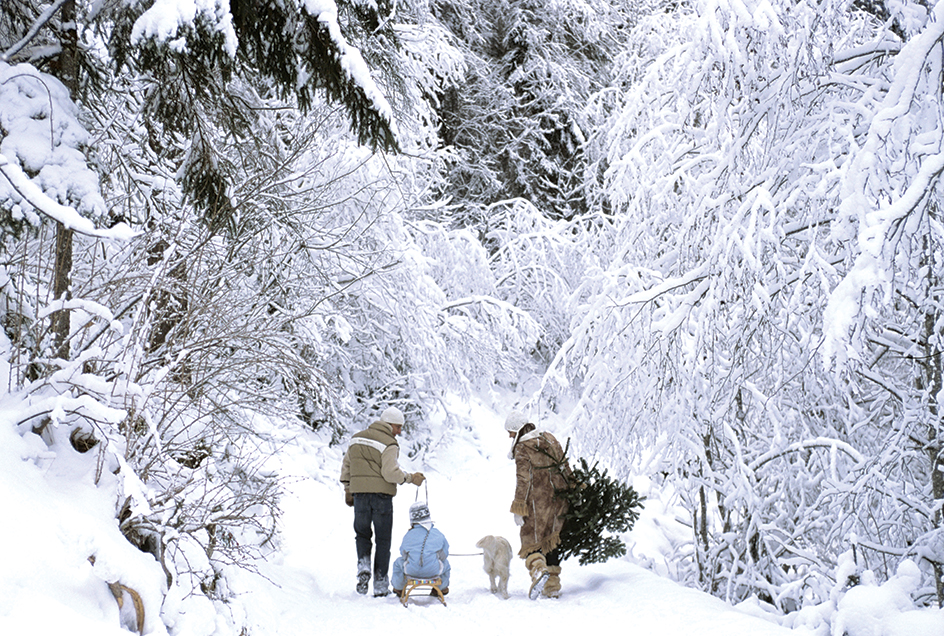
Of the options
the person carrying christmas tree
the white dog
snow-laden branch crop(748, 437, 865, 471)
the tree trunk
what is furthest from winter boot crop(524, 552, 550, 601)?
the tree trunk

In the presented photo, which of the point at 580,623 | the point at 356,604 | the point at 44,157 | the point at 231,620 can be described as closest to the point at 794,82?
the point at 580,623

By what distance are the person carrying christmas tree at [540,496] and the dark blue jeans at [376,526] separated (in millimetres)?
1087

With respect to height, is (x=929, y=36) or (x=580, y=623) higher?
(x=929, y=36)

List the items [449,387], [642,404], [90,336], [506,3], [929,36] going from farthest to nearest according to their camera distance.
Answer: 1. [506,3]
2. [449,387]
3. [642,404]
4. [90,336]
5. [929,36]

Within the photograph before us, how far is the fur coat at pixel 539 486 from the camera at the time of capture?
596 cm

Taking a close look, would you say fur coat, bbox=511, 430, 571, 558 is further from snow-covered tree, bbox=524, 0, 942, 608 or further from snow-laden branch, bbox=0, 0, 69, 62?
snow-laden branch, bbox=0, 0, 69, 62

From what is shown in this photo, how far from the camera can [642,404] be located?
4.82m

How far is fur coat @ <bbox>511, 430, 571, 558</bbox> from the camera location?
5957 millimetres

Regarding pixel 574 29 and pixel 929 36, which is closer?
pixel 929 36

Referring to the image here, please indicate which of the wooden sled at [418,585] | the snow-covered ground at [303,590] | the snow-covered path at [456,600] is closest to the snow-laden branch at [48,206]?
the snow-covered ground at [303,590]

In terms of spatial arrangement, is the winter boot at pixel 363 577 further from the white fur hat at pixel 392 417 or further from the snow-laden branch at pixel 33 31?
the snow-laden branch at pixel 33 31

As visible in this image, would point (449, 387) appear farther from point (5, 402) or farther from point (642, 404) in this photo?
point (5, 402)

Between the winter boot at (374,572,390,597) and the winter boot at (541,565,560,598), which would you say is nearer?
the winter boot at (541,565,560,598)

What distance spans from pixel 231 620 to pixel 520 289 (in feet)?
35.1
